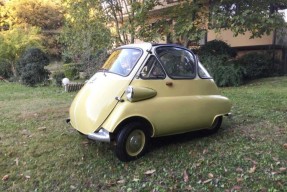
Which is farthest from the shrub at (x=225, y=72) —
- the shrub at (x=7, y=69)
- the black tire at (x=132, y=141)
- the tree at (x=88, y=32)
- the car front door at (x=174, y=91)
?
the shrub at (x=7, y=69)

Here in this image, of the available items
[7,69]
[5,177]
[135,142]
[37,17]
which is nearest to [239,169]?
[135,142]

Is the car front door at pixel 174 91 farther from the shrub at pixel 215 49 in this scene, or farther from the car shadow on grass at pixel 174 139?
the shrub at pixel 215 49

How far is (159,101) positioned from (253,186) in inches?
66.0

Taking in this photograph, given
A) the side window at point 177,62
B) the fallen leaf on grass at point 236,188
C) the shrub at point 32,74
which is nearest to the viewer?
the fallen leaf on grass at point 236,188

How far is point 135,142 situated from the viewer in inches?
174

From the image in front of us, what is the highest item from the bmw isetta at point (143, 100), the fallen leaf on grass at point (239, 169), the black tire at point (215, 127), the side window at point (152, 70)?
the side window at point (152, 70)

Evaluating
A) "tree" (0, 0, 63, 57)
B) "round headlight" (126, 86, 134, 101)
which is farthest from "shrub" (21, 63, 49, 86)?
"round headlight" (126, 86, 134, 101)

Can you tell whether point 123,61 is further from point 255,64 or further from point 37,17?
point 37,17

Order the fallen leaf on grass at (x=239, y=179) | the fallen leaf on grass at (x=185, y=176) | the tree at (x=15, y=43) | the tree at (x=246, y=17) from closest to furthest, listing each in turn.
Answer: the fallen leaf on grass at (x=239, y=179) < the fallen leaf on grass at (x=185, y=176) < the tree at (x=246, y=17) < the tree at (x=15, y=43)

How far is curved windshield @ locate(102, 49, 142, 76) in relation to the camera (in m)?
4.68

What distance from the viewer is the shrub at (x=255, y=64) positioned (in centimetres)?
1236

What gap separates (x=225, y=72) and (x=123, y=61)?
7.20m

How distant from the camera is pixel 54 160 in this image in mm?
4656

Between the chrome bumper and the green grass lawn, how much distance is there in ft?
1.34
